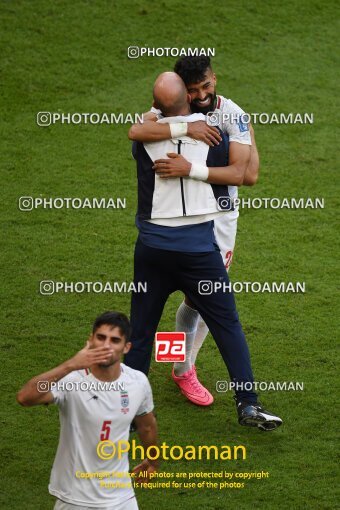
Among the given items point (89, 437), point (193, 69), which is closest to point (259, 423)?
point (89, 437)

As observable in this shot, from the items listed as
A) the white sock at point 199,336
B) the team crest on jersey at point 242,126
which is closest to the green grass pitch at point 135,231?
the white sock at point 199,336

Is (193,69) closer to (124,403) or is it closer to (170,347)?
(170,347)

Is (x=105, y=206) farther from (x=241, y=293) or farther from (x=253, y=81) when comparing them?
(x=253, y=81)

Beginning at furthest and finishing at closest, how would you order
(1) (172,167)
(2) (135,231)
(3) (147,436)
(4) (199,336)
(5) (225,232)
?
1. (2) (135,231)
2. (4) (199,336)
3. (5) (225,232)
4. (1) (172,167)
5. (3) (147,436)

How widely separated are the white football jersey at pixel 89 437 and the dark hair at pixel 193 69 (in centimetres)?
173

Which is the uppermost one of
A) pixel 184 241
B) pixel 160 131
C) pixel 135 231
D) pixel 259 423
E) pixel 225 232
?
pixel 135 231

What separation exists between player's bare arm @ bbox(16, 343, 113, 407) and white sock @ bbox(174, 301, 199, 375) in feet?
5.40

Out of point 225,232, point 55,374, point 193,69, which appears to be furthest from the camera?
point 225,232

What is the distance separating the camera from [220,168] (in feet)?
18.6

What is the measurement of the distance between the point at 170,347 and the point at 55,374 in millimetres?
1971

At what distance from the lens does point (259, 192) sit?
8586mm

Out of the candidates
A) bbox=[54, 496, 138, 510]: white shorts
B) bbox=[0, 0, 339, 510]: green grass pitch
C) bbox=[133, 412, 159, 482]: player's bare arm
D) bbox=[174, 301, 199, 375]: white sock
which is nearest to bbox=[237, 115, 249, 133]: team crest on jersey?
bbox=[174, 301, 199, 375]: white sock

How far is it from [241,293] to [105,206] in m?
1.46

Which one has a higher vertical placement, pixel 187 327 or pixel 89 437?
pixel 187 327
